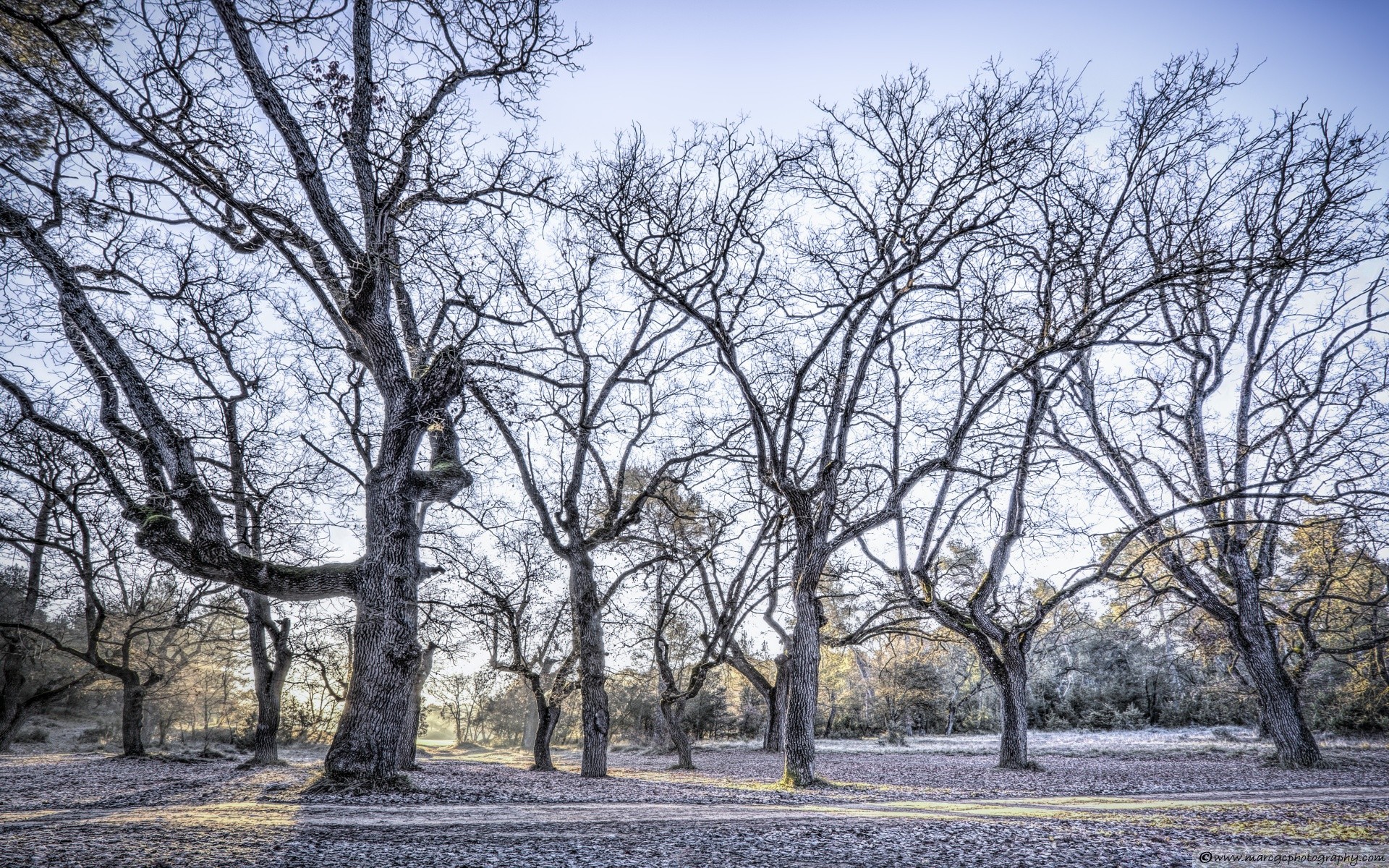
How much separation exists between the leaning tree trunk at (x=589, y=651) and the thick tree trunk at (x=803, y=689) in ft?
15.2

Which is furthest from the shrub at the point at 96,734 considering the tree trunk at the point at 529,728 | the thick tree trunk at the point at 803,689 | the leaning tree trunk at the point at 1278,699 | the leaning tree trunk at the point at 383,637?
the leaning tree trunk at the point at 1278,699

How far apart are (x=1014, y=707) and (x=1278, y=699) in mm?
6015

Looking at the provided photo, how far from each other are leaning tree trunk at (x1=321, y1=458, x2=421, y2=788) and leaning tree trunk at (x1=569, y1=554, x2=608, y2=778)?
5.02 meters

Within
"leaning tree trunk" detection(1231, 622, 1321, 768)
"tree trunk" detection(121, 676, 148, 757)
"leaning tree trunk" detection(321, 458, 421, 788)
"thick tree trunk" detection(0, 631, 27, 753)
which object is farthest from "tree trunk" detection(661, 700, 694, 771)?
"thick tree trunk" detection(0, 631, 27, 753)

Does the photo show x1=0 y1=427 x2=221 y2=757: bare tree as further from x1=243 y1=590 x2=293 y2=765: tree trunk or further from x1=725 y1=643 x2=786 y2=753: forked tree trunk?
→ x1=725 y1=643 x2=786 y2=753: forked tree trunk

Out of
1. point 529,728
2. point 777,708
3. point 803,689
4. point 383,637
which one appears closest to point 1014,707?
point 803,689

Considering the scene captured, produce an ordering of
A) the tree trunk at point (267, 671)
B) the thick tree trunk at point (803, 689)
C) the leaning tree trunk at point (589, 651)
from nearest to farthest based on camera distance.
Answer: the thick tree trunk at point (803, 689) < the leaning tree trunk at point (589, 651) < the tree trunk at point (267, 671)

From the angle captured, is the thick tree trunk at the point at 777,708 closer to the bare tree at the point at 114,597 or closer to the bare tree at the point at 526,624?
the bare tree at the point at 526,624

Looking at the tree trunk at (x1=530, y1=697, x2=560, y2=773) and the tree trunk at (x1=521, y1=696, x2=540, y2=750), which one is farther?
the tree trunk at (x1=521, y1=696, x2=540, y2=750)

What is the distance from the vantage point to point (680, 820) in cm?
721

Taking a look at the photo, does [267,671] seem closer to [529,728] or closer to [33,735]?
[33,735]

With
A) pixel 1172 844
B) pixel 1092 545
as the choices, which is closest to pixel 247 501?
pixel 1172 844

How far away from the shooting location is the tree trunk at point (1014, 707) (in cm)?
1633

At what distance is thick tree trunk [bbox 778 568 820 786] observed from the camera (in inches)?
449
